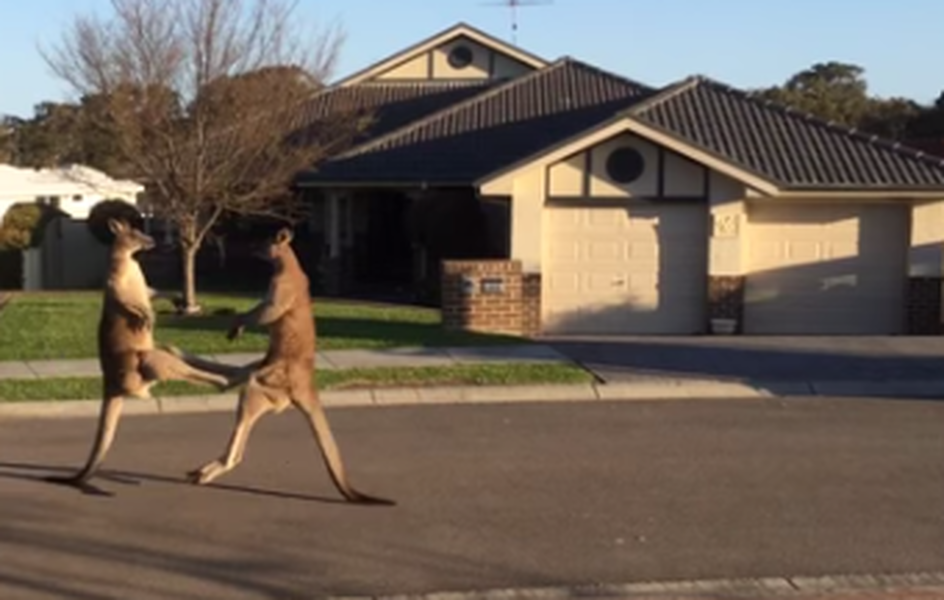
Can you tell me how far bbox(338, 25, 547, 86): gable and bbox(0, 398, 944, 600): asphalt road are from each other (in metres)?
24.5

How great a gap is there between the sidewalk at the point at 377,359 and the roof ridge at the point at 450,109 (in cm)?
1259

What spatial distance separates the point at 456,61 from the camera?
3694 centimetres

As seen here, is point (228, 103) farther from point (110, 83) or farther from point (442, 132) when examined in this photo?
point (442, 132)

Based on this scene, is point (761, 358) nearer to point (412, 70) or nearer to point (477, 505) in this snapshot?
point (477, 505)

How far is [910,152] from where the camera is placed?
73.5 feet

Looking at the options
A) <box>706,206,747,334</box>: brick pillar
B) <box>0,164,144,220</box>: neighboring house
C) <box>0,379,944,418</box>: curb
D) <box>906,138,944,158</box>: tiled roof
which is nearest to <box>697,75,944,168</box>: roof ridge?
<box>706,206,747,334</box>: brick pillar

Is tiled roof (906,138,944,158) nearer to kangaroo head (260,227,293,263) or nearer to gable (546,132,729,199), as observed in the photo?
gable (546,132,729,199)

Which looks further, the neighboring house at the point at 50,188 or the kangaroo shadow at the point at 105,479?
the neighboring house at the point at 50,188

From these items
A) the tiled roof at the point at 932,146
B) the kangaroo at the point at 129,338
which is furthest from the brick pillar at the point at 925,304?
the tiled roof at the point at 932,146

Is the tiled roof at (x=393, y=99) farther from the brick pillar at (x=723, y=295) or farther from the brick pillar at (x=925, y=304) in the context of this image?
the brick pillar at (x=925, y=304)

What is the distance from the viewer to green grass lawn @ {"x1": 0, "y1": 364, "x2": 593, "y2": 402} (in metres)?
13.8

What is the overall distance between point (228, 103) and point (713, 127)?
8.15 metres

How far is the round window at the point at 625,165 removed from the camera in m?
21.2

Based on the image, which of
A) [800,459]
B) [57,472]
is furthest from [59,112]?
[800,459]
